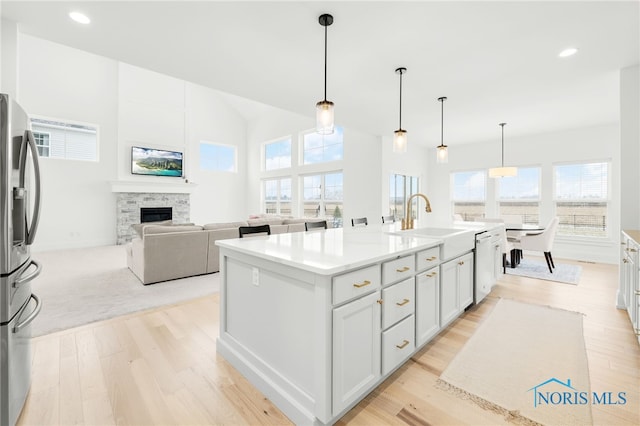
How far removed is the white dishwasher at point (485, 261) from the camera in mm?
2969

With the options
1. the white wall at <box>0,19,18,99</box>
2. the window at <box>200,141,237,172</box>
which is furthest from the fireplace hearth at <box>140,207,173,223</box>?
the white wall at <box>0,19,18,99</box>

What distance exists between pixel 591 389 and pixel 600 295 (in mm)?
2459

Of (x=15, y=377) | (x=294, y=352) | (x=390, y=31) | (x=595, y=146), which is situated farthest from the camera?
(x=595, y=146)

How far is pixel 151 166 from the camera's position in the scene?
25.8ft

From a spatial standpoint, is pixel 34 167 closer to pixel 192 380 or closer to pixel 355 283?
pixel 192 380

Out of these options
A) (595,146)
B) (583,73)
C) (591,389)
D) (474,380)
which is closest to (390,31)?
(583,73)

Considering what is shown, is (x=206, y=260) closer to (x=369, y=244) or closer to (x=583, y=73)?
(x=369, y=244)

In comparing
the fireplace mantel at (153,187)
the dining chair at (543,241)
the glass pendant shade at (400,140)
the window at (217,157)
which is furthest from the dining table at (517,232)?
the window at (217,157)

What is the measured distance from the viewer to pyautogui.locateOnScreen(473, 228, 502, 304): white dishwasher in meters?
2.97

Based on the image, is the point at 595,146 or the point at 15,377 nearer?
the point at 15,377

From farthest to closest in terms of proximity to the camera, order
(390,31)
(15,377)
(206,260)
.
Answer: (206,260) → (390,31) → (15,377)

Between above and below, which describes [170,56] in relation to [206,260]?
above

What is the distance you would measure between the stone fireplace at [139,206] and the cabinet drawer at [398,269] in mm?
7652
